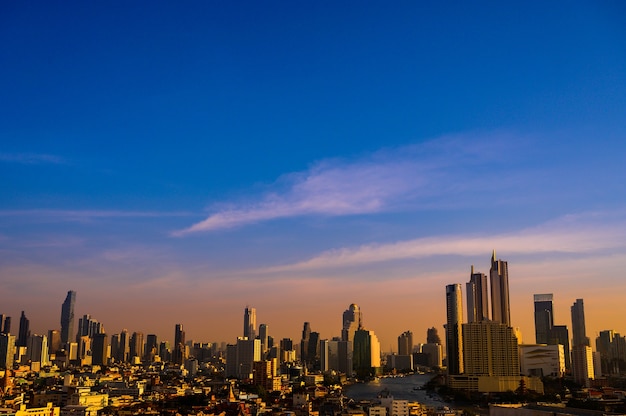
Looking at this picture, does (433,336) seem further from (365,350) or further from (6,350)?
(6,350)

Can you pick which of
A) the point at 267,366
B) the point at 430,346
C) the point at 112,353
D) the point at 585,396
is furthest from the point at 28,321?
the point at 585,396

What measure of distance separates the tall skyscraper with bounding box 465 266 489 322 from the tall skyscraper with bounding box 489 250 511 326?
32cm

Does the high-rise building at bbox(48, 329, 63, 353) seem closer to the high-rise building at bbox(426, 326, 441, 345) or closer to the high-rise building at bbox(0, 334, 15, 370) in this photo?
the high-rise building at bbox(0, 334, 15, 370)

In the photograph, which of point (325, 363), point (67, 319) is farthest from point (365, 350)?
point (67, 319)

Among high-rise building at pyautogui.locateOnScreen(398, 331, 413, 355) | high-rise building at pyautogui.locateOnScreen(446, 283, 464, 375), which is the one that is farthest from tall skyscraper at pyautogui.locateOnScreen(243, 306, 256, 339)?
high-rise building at pyautogui.locateOnScreen(446, 283, 464, 375)

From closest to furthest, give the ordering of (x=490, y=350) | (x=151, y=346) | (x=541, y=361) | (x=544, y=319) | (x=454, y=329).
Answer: (x=490, y=350), (x=541, y=361), (x=454, y=329), (x=544, y=319), (x=151, y=346)

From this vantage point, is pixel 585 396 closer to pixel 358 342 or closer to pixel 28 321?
pixel 358 342

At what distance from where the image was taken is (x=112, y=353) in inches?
1508

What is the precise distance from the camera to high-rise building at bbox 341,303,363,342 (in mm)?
39416

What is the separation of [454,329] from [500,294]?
3848mm

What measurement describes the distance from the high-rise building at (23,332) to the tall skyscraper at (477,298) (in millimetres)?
21742

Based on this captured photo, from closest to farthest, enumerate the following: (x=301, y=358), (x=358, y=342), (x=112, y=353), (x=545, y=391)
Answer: (x=545, y=391) < (x=358, y=342) < (x=112, y=353) < (x=301, y=358)

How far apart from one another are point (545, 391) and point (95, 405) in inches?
486

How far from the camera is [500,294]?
→ 2739cm
